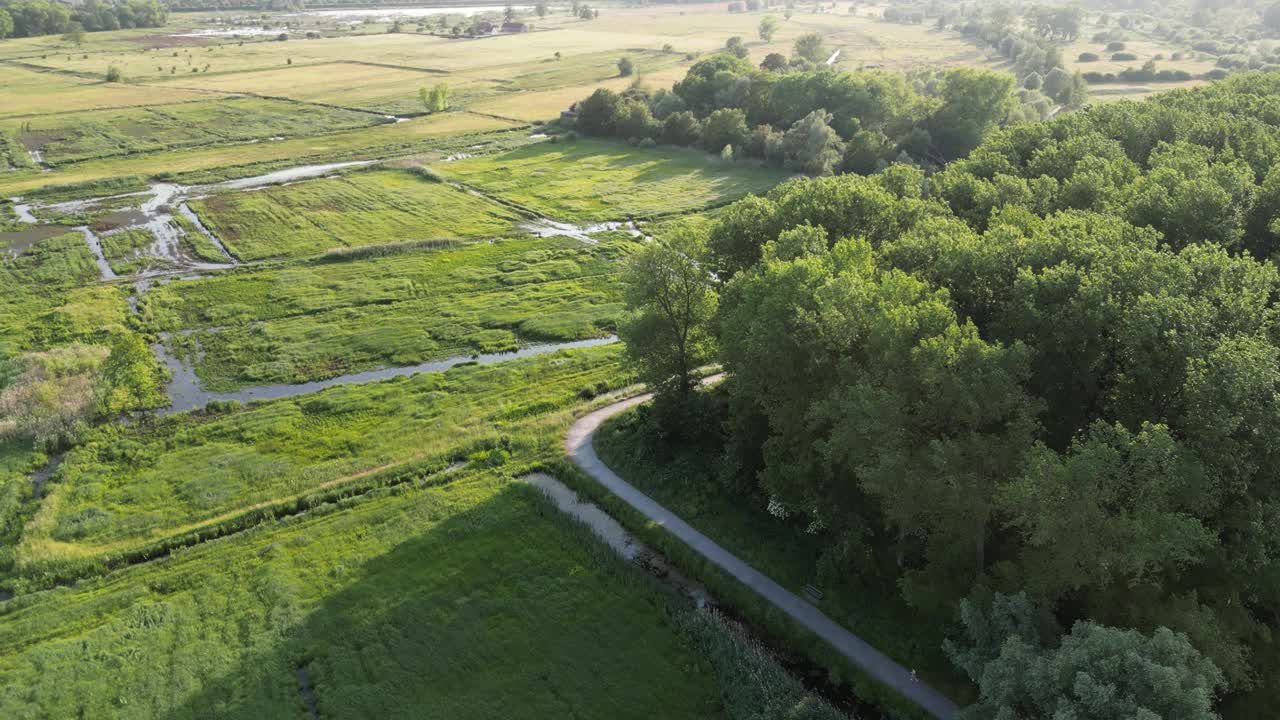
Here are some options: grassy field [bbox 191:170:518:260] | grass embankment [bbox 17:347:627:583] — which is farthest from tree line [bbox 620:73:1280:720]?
grassy field [bbox 191:170:518:260]

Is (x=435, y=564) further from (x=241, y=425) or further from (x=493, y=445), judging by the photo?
(x=241, y=425)

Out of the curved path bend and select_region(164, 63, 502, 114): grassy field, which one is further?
select_region(164, 63, 502, 114): grassy field

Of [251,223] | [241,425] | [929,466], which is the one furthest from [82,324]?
[929,466]

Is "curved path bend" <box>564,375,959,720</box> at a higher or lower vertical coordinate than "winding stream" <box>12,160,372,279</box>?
lower

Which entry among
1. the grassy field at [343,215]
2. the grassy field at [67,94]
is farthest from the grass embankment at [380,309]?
the grassy field at [67,94]

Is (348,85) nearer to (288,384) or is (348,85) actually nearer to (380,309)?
(380,309)

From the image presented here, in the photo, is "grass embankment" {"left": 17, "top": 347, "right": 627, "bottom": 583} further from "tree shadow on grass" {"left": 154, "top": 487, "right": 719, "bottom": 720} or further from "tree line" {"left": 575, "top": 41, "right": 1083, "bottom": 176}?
"tree line" {"left": 575, "top": 41, "right": 1083, "bottom": 176}
